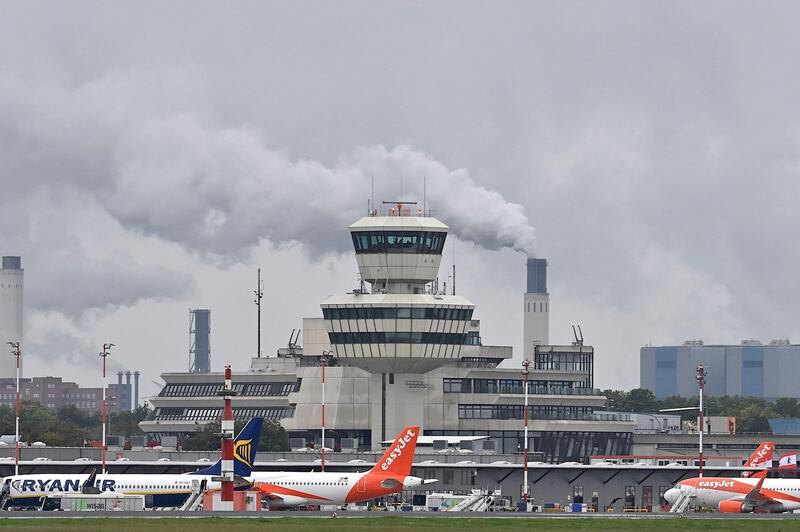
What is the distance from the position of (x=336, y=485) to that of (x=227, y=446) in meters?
25.0

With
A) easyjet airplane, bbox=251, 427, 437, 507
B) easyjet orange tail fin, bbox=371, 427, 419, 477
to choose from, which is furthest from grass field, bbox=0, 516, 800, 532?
easyjet orange tail fin, bbox=371, 427, 419, 477

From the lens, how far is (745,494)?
152500 mm

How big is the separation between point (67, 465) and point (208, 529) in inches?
3141

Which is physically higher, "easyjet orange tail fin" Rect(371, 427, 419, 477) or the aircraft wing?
"easyjet orange tail fin" Rect(371, 427, 419, 477)

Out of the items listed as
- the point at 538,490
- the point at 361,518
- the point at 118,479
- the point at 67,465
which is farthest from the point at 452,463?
the point at 361,518

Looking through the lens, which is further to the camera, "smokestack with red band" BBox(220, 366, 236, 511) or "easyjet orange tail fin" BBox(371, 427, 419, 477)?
"easyjet orange tail fin" BBox(371, 427, 419, 477)

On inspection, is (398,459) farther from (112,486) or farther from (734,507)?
(734,507)

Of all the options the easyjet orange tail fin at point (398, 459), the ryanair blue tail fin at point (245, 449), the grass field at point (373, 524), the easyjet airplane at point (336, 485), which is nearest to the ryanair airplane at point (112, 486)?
the easyjet airplane at point (336, 485)

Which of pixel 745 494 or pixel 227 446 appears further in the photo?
pixel 745 494

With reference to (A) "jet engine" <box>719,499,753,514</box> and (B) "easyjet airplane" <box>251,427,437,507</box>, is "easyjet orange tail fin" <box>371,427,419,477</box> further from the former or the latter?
(A) "jet engine" <box>719,499,753,514</box>

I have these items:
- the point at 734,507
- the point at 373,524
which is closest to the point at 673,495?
the point at 734,507

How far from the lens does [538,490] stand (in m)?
181

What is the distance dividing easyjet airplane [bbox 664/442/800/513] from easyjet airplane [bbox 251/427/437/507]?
24800 mm

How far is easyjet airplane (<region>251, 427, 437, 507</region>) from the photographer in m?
143
